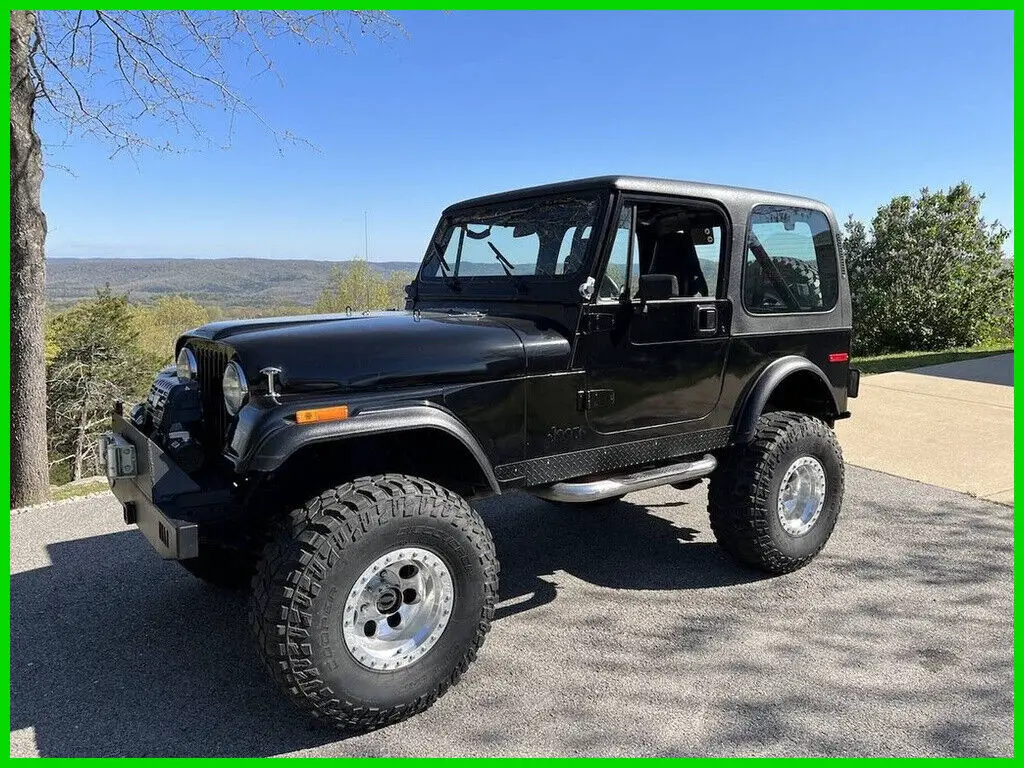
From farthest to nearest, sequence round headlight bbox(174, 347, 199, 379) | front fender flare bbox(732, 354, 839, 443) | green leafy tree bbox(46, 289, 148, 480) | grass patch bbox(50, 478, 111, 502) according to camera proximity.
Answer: green leafy tree bbox(46, 289, 148, 480)
grass patch bbox(50, 478, 111, 502)
front fender flare bbox(732, 354, 839, 443)
round headlight bbox(174, 347, 199, 379)

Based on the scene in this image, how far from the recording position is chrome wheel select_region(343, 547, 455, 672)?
8.89 feet

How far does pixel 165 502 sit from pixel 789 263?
3.46 metres

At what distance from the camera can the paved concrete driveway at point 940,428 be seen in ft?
20.5

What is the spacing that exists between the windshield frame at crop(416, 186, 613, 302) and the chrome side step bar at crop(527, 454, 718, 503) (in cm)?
87

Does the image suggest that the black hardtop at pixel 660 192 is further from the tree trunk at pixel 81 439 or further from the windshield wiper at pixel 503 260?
the tree trunk at pixel 81 439

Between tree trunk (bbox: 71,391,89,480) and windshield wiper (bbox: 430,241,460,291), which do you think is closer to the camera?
windshield wiper (bbox: 430,241,460,291)

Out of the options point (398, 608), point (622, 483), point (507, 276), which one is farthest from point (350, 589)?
point (507, 276)

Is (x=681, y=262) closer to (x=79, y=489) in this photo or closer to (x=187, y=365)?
(x=187, y=365)

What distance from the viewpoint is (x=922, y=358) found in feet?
44.9

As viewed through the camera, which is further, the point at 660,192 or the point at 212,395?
the point at 660,192

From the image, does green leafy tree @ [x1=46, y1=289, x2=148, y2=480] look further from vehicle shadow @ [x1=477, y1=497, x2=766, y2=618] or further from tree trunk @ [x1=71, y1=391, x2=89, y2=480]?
vehicle shadow @ [x1=477, y1=497, x2=766, y2=618]

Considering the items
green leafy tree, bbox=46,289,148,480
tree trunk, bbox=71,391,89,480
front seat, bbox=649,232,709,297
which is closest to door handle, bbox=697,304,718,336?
front seat, bbox=649,232,709,297

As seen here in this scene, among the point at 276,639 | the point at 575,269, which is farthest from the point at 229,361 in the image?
the point at 575,269

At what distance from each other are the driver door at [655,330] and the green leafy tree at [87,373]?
51.5 ft
